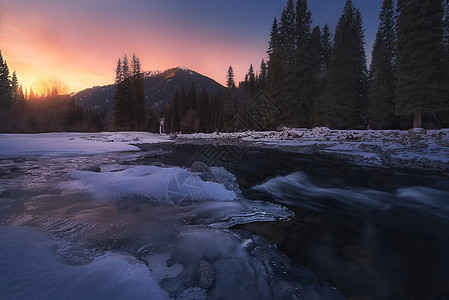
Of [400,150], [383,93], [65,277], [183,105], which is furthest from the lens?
[183,105]

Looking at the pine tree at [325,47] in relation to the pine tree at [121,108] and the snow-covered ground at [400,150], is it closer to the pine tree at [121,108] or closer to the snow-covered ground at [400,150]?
the snow-covered ground at [400,150]

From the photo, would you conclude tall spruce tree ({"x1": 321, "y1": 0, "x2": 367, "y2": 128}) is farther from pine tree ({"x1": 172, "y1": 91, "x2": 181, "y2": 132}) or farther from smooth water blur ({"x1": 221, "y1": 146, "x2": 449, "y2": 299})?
pine tree ({"x1": 172, "y1": 91, "x2": 181, "y2": 132})

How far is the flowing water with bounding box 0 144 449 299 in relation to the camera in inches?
55.4

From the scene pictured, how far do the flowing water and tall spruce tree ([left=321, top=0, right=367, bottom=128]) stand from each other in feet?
63.2

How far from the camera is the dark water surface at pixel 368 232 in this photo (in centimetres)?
179

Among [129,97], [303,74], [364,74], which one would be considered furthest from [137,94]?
[364,74]

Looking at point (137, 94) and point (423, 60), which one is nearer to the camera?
A: point (423, 60)

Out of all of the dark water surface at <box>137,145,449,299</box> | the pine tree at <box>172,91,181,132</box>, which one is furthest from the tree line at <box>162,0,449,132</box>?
the pine tree at <box>172,91,181,132</box>

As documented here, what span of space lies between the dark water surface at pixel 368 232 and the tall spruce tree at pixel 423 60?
43.9 feet

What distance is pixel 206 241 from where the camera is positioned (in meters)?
2.09

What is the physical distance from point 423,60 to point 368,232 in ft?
63.8

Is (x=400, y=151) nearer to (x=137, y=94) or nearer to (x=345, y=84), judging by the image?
(x=345, y=84)

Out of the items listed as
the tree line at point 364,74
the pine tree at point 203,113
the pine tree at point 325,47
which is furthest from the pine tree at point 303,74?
the pine tree at point 203,113

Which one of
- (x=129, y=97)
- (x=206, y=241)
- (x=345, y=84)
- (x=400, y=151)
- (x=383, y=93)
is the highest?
(x=129, y=97)
